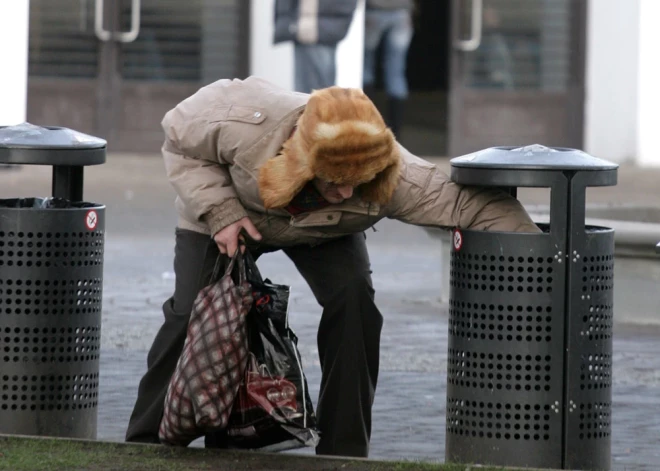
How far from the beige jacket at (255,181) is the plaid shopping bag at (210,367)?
10.2 inches

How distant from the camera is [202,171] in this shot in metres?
4.55

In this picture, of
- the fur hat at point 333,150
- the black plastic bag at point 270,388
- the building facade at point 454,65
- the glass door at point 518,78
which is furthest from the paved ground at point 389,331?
the glass door at point 518,78

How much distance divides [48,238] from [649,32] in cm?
1133

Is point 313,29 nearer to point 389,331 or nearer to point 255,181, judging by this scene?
point 389,331

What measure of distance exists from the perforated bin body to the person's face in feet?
2.84

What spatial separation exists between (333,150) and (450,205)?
0.54 metres

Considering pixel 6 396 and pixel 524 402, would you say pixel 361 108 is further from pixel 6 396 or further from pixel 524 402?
pixel 6 396

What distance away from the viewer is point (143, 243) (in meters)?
10.5

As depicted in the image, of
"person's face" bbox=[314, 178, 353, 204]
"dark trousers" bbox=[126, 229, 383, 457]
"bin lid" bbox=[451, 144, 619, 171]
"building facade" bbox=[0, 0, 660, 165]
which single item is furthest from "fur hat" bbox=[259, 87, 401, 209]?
"building facade" bbox=[0, 0, 660, 165]

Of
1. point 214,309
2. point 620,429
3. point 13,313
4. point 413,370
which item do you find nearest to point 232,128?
point 214,309

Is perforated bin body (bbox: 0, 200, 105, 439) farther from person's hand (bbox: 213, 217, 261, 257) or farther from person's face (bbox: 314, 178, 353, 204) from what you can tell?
person's face (bbox: 314, 178, 353, 204)

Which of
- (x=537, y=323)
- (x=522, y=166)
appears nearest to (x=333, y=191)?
(x=522, y=166)

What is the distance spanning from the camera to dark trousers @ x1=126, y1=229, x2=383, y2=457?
4773 millimetres

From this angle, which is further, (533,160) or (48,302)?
(48,302)
